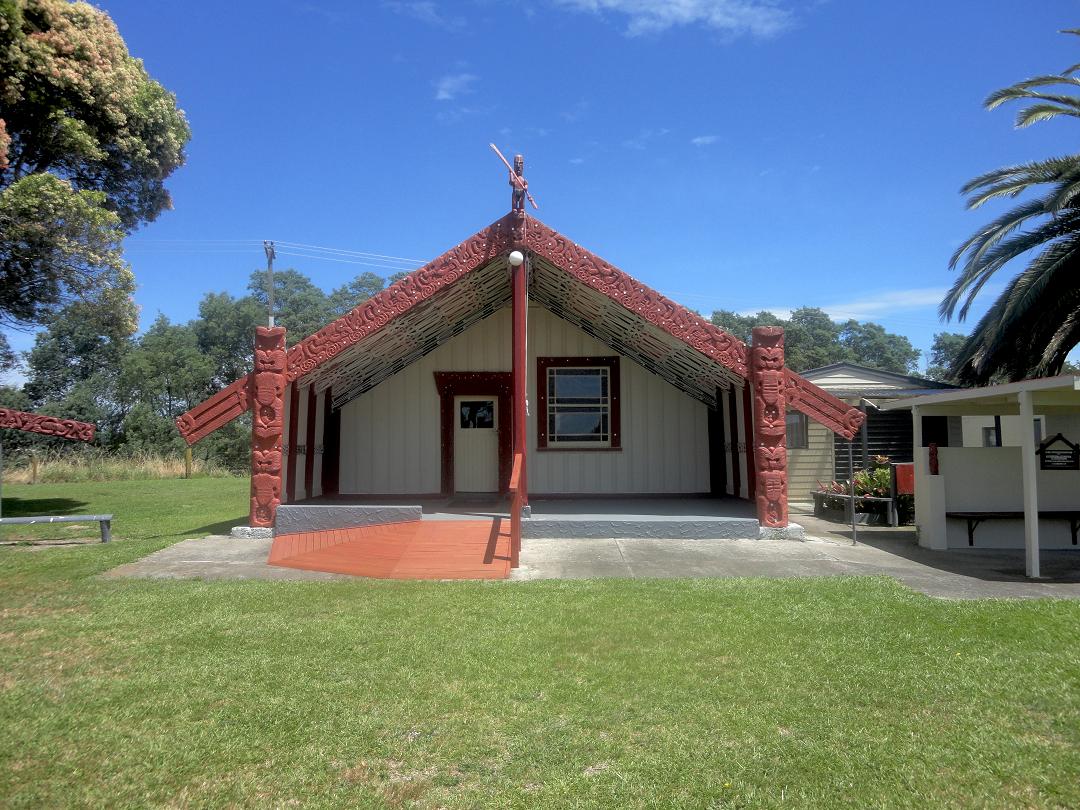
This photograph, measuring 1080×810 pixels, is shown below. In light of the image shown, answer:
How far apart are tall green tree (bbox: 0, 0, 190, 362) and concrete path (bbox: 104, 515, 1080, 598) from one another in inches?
295

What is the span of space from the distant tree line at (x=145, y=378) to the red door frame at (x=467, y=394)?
15769 millimetres

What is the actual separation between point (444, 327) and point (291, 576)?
6.25 meters

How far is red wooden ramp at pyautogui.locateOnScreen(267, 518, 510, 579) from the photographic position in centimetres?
813


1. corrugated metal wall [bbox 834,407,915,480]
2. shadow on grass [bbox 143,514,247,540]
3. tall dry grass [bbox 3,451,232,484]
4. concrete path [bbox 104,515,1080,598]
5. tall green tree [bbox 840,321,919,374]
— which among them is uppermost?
tall green tree [bbox 840,321,919,374]

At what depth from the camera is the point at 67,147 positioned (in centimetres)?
1428

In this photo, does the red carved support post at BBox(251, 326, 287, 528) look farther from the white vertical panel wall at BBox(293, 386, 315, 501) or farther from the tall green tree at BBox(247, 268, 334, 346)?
the tall green tree at BBox(247, 268, 334, 346)

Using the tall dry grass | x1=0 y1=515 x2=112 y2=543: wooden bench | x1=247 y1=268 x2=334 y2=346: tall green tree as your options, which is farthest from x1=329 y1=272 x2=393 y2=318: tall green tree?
x1=0 y1=515 x2=112 y2=543: wooden bench

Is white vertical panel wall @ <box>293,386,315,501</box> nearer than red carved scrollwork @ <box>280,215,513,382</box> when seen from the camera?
No

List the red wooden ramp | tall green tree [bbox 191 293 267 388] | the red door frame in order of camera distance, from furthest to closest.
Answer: tall green tree [bbox 191 293 267 388] < the red door frame < the red wooden ramp

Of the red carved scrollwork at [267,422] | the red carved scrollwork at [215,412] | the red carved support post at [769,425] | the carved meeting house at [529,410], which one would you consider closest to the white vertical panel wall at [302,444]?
the carved meeting house at [529,410]

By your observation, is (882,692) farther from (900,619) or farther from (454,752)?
(454,752)

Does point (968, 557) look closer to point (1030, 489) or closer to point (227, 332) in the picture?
point (1030, 489)

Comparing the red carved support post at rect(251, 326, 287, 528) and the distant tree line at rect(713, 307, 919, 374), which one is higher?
the distant tree line at rect(713, 307, 919, 374)

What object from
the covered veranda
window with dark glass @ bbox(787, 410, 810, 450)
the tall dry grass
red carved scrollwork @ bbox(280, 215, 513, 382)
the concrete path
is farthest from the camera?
the tall dry grass
